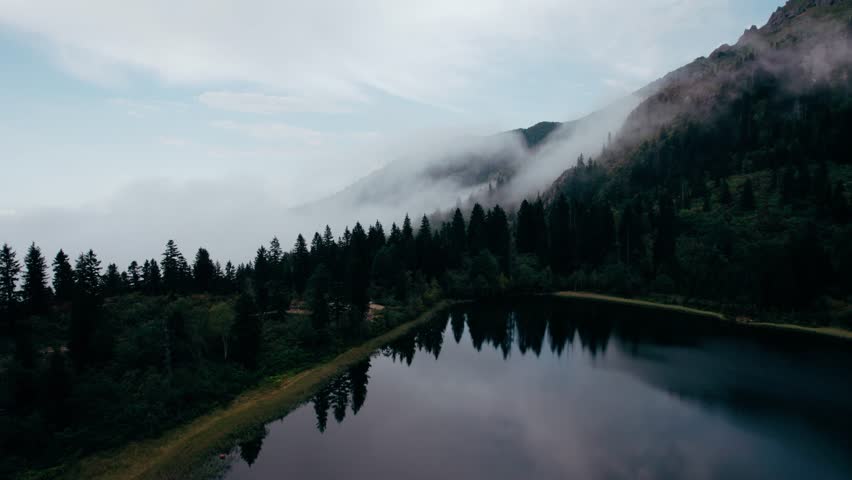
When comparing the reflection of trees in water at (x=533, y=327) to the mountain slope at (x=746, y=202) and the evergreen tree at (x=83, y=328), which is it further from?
the evergreen tree at (x=83, y=328)

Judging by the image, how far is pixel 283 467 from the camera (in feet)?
123

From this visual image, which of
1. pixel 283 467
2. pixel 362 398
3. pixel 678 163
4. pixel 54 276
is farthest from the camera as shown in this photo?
pixel 678 163

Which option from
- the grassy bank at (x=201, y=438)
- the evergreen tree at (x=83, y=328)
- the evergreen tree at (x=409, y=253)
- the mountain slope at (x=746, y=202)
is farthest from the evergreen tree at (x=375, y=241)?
the evergreen tree at (x=83, y=328)

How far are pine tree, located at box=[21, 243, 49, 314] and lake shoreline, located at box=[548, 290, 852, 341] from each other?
100m

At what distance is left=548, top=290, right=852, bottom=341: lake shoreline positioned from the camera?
7119 cm

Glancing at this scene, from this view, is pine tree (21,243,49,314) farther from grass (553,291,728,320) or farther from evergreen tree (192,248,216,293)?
grass (553,291,728,320)

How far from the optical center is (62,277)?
76.6 m

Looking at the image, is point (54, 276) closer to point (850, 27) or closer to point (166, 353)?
point (166, 353)

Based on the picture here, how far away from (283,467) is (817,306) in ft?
291

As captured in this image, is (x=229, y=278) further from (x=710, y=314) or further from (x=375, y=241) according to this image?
(x=710, y=314)

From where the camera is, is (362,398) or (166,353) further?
(362,398)

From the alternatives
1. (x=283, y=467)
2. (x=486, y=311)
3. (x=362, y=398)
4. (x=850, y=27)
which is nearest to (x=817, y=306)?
(x=486, y=311)

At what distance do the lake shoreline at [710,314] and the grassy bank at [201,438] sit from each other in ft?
231

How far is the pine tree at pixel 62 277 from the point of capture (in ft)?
246
